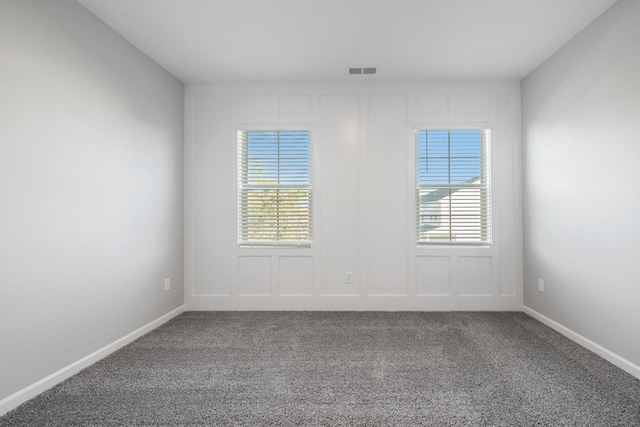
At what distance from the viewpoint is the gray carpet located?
188cm

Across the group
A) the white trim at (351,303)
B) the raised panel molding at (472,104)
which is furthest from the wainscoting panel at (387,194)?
the raised panel molding at (472,104)

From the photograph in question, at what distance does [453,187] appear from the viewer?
3957mm

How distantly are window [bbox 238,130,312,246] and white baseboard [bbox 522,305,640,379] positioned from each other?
262 cm

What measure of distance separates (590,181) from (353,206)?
2.20 meters

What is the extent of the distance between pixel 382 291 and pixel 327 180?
57.5 inches

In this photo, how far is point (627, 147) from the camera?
Answer: 2422 mm

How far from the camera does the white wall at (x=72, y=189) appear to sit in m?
2.00

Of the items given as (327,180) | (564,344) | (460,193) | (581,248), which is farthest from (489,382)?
(327,180)

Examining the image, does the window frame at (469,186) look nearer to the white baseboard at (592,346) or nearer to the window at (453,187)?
the window at (453,187)

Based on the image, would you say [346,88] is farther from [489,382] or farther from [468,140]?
[489,382]

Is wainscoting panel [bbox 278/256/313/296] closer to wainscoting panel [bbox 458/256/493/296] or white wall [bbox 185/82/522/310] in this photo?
white wall [bbox 185/82/522/310]

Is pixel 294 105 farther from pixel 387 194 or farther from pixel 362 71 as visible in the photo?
pixel 387 194

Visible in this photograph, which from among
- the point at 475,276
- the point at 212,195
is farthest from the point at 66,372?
the point at 475,276

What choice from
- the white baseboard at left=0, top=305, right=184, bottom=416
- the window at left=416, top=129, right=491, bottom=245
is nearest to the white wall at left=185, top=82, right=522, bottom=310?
the window at left=416, top=129, right=491, bottom=245
